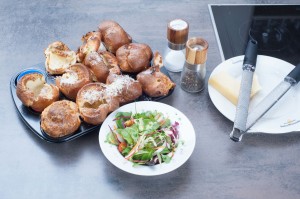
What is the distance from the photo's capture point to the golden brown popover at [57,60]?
1.00 m

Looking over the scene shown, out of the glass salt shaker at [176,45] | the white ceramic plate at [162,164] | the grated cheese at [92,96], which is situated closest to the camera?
the white ceramic plate at [162,164]

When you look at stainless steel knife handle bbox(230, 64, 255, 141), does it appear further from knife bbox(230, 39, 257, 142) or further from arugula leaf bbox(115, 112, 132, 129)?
arugula leaf bbox(115, 112, 132, 129)

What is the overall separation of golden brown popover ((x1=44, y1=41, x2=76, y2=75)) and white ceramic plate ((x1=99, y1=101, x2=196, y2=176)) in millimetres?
230

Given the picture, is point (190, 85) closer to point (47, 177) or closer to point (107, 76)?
point (107, 76)

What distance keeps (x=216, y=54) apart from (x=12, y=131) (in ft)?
2.05

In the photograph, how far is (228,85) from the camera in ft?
3.14

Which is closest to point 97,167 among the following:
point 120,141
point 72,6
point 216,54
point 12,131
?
point 120,141

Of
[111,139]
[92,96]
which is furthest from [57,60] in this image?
[111,139]

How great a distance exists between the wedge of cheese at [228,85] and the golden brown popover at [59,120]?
38cm

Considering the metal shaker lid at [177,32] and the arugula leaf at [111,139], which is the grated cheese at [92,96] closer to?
the arugula leaf at [111,139]

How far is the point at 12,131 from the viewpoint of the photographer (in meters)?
0.90

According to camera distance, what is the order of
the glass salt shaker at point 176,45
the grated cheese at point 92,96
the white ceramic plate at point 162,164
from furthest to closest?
the glass salt shaker at point 176,45 → the grated cheese at point 92,96 → the white ceramic plate at point 162,164

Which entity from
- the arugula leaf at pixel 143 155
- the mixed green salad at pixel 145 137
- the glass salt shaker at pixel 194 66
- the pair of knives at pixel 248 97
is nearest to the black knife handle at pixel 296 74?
the pair of knives at pixel 248 97

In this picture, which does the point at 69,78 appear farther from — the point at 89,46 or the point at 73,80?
the point at 89,46
